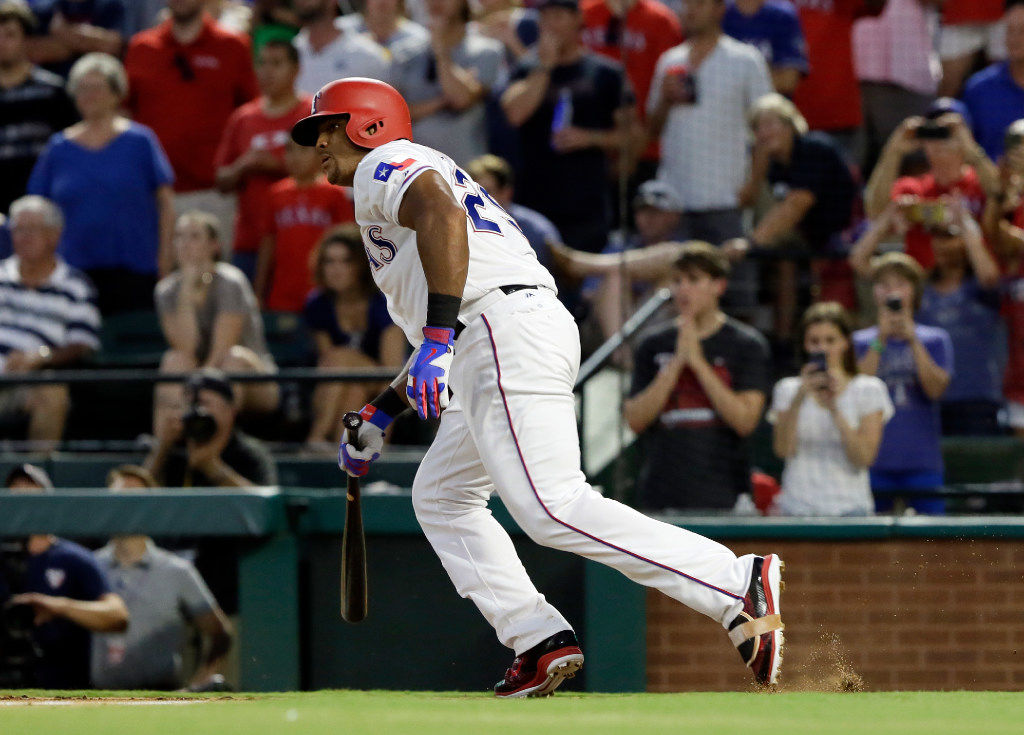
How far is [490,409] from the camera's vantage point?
429 cm

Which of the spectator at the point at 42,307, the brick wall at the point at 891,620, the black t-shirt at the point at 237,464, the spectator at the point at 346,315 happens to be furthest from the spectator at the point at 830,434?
the spectator at the point at 42,307

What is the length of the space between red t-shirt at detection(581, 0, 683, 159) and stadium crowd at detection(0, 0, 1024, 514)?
0.02m

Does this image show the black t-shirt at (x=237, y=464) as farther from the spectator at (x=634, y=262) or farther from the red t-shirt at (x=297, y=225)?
the spectator at (x=634, y=262)

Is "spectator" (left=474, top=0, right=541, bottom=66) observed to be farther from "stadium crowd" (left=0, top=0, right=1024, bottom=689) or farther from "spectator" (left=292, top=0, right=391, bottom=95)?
"spectator" (left=292, top=0, right=391, bottom=95)

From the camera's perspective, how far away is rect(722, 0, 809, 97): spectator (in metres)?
8.43

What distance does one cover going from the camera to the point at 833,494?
6.44 metres

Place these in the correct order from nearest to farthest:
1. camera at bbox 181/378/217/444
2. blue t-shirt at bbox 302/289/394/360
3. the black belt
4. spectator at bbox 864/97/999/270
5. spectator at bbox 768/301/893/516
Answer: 1. the black belt
2. spectator at bbox 768/301/893/516
3. camera at bbox 181/378/217/444
4. spectator at bbox 864/97/999/270
5. blue t-shirt at bbox 302/289/394/360

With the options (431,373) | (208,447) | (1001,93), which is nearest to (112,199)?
(208,447)

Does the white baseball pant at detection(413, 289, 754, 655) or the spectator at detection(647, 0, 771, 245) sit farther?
Result: the spectator at detection(647, 0, 771, 245)

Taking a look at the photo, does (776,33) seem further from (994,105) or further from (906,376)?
(906,376)

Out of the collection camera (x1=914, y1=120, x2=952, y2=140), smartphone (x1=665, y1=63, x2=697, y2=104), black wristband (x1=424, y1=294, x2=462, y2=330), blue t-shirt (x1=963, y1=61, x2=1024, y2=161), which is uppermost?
smartphone (x1=665, y1=63, x2=697, y2=104)

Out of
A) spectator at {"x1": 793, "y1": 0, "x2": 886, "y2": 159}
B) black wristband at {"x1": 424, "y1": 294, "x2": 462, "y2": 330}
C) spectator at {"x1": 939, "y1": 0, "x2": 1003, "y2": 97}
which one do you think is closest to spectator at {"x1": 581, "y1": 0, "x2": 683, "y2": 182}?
spectator at {"x1": 793, "y1": 0, "x2": 886, "y2": 159}

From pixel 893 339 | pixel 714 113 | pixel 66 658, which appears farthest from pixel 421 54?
pixel 66 658

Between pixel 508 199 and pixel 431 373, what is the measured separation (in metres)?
3.88
